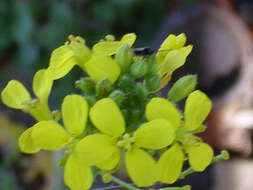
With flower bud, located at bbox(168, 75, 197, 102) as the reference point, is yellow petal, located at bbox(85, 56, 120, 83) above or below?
above

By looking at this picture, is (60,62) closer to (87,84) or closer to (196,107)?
(87,84)

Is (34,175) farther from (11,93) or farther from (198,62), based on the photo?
(11,93)

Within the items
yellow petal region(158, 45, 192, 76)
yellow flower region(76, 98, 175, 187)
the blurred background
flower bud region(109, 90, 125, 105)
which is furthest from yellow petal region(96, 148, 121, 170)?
the blurred background

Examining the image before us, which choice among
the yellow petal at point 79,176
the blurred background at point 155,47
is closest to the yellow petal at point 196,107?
the yellow petal at point 79,176

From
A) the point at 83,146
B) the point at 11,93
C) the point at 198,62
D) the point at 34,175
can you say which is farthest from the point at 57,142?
the point at 198,62

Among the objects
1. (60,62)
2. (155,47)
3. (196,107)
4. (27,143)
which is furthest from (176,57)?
(155,47)

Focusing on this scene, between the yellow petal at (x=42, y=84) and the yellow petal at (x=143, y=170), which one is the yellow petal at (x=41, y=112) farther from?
the yellow petal at (x=143, y=170)

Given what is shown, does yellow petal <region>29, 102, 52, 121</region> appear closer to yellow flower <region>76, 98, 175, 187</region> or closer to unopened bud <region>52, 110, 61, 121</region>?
unopened bud <region>52, 110, 61, 121</region>

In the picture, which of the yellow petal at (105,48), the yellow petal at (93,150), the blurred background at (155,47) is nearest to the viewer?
the yellow petal at (93,150)
